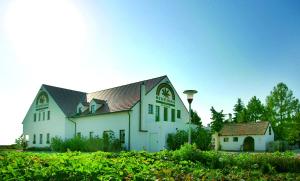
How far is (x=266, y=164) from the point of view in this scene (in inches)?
471

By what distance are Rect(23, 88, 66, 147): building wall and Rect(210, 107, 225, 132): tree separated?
31.0m

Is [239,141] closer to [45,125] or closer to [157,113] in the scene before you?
[157,113]

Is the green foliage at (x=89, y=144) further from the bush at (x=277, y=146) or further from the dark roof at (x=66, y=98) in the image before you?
the bush at (x=277, y=146)

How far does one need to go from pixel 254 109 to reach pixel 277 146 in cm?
2027

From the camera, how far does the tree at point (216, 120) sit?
61.5 meters

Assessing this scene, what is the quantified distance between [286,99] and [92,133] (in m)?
37.1

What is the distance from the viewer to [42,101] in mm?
44844

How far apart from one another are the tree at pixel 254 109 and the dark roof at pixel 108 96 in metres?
38.6

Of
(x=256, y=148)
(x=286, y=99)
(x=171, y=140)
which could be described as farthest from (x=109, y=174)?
(x=286, y=99)

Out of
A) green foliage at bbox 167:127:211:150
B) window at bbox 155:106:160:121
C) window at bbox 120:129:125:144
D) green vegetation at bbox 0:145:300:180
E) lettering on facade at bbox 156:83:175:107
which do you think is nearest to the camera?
green vegetation at bbox 0:145:300:180

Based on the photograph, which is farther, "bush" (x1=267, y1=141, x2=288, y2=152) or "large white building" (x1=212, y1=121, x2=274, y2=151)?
"large white building" (x1=212, y1=121, x2=274, y2=151)

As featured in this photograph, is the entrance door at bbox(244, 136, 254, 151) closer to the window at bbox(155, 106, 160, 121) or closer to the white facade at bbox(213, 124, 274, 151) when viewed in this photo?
the white facade at bbox(213, 124, 274, 151)

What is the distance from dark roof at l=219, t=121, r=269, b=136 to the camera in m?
55.1

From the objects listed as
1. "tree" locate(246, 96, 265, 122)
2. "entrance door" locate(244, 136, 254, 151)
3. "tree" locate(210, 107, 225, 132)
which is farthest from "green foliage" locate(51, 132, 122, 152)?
"tree" locate(246, 96, 265, 122)
